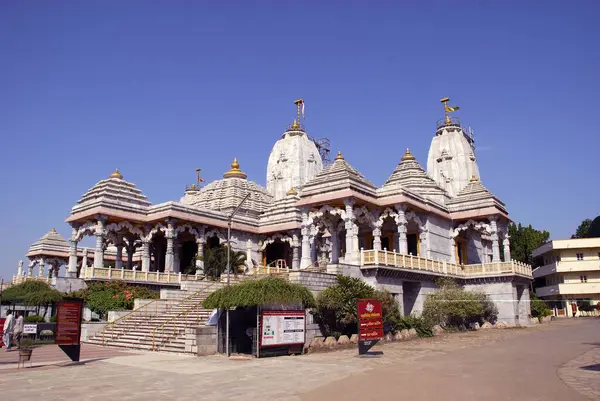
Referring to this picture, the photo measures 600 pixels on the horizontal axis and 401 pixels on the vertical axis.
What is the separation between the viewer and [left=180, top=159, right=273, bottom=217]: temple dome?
1881 inches

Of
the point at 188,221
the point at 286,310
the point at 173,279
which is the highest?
the point at 188,221

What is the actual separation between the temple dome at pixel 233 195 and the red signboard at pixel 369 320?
27.7m

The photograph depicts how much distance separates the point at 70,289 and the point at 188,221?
1001 centimetres

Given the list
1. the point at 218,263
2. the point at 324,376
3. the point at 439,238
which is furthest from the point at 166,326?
the point at 439,238

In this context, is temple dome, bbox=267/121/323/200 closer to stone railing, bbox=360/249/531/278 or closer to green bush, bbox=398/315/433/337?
stone railing, bbox=360/249/531/278

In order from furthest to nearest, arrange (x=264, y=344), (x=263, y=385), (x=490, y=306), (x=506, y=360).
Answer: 1. (x=490, y=306)
2. (x=264, y=344)
3. (x=506, y=360)
4. (x=263, y=385)

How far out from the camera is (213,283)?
30.0 meters

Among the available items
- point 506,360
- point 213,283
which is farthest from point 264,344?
point 213,283

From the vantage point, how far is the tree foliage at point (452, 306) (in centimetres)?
3144

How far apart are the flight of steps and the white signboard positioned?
318 centimetres

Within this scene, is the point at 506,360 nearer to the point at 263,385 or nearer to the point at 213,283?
the point at 263,385

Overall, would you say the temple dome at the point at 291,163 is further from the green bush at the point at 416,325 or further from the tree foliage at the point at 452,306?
the green bush at the point at 416,325

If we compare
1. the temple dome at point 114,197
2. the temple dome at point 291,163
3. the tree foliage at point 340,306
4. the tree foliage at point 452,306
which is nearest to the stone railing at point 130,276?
the temple dome at point 114,197

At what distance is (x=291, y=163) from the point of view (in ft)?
Result: 195
